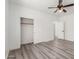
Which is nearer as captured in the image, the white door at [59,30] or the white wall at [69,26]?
the white wall at [69,26]

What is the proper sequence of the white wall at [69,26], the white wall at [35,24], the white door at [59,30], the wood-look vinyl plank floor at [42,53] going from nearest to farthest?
the wood-look vinyl plank floor at [42,53] → the white wall at [35,24] → the white wall at [69,26] → the white door at [59,30]

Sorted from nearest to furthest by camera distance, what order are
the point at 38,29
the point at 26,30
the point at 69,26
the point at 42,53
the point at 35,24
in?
the point at 42,53 < the point at 26,30 < the point at 35,24 < the point at 38,29 < the point at 69,26

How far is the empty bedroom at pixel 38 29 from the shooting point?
323cm

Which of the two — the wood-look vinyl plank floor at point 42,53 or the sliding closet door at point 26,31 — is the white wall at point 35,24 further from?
the wood-look vinyl plank floor at point 42,53

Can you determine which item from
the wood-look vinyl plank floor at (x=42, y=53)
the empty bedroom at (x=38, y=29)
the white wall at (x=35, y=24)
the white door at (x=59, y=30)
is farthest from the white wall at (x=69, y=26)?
the wood-look vinyl plank floor at (x=42, y=53)

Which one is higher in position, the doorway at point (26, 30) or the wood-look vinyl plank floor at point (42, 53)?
the doorway at point (26, 30)

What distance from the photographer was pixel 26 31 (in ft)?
16.3

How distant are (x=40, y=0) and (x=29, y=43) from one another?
10.7 feet

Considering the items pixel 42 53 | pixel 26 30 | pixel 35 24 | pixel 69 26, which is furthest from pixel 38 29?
pixel 69 26

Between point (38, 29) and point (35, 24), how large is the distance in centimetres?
52

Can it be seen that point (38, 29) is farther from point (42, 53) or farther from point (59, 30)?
point (59, 30)

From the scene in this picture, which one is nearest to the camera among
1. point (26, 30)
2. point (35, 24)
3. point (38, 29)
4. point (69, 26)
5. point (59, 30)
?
point (26, 30)

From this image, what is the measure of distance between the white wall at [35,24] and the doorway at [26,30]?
0.33m
